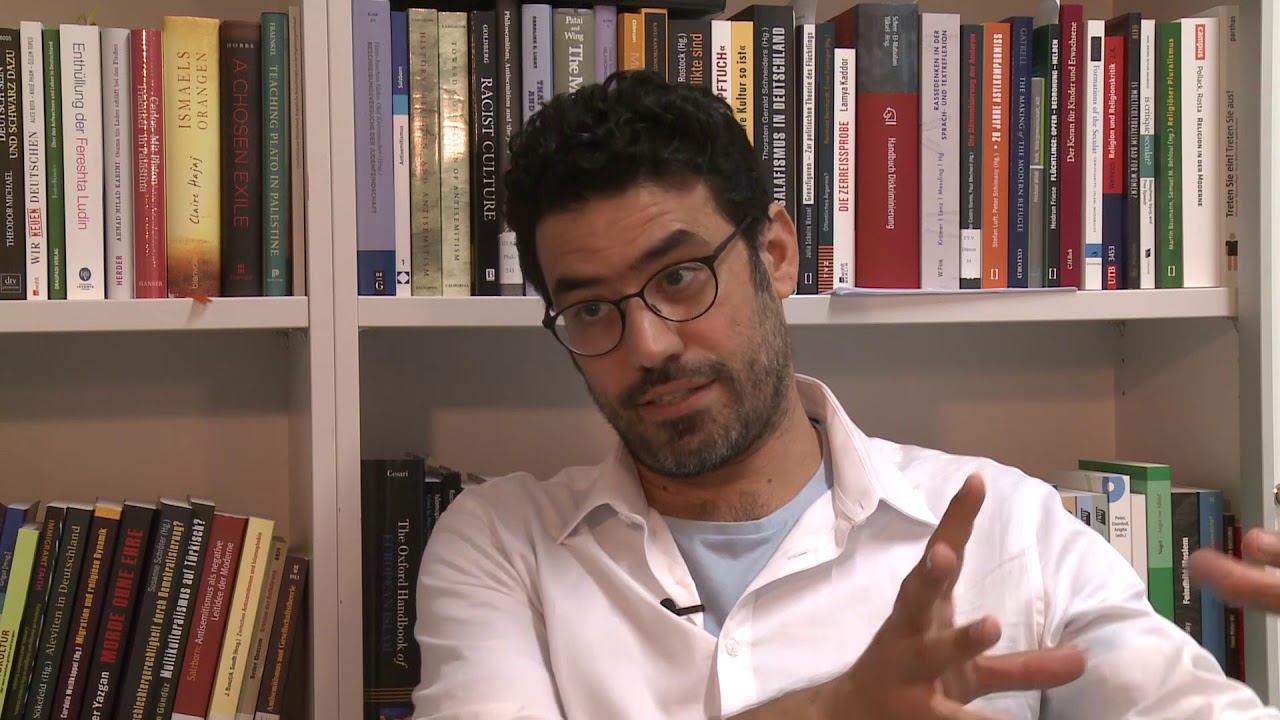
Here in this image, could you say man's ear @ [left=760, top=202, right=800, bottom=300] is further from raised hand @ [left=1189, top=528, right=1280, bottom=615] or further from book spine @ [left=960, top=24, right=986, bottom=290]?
raised hand @ [left=1189, top=528, right=1280, bottom=615]

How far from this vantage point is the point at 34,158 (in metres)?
1.17

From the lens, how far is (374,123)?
3.98 feet

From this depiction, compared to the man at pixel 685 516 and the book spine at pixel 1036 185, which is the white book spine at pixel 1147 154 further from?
the man at pixel 685 516

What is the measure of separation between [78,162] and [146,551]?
1.46ft

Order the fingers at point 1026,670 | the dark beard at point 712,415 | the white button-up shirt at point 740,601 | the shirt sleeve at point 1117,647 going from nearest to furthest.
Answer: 1. the fingers at point 1026,670
2. the shirt sleeve at point 1117,647
3. the white button-up shirt at point 740,601
4. the dark beard at point 712,415

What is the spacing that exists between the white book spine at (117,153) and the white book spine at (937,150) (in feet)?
3.05

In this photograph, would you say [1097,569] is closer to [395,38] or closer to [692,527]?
[692,527]

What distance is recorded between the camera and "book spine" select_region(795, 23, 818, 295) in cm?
129

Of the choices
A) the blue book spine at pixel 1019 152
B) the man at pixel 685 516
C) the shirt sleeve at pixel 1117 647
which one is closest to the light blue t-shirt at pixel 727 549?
the man at pixel 685 516

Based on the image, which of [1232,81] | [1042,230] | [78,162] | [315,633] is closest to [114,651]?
[315,633]

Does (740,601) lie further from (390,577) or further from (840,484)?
(390,577)

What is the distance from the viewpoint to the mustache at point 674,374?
112cm

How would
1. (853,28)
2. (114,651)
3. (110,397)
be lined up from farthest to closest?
1. (110,397)
2. (853,28)
3. (114,651)

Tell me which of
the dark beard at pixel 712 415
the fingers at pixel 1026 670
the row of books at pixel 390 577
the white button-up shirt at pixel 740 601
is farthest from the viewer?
the row of books at pixel 390 577
